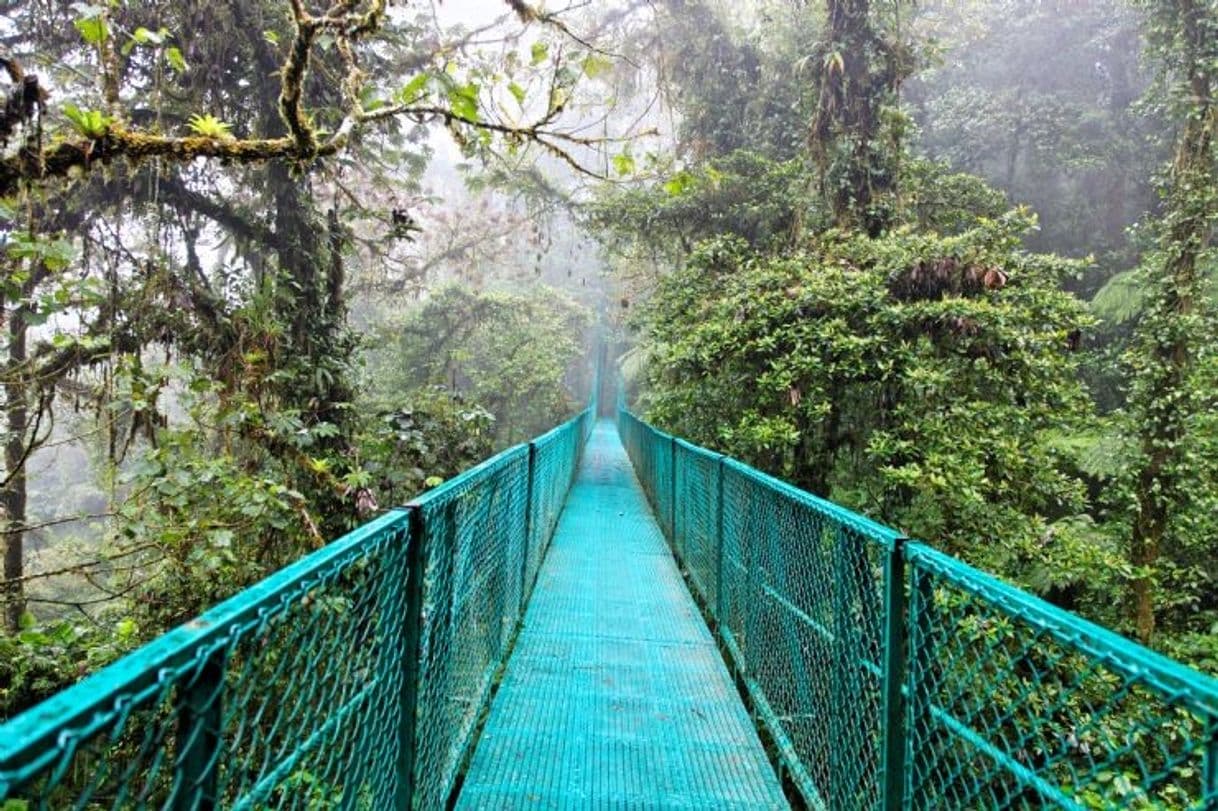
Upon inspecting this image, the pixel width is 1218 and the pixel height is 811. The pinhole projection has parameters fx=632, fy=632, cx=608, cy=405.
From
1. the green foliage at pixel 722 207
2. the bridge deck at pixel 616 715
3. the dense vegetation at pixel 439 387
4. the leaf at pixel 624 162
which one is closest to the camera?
the bridge deck at pixel 616 715

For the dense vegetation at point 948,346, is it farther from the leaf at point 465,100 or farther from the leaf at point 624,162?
the leaf at point 465,100

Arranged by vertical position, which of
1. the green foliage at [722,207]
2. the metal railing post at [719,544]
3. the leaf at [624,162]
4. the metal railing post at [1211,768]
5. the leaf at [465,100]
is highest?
the green foliage at [722,207]

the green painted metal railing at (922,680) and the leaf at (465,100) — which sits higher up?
the leaf at (465,100)

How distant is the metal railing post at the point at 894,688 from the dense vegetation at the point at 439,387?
2.24 meters

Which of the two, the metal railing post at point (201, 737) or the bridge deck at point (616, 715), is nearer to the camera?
the metal railing post at point (201, 737)

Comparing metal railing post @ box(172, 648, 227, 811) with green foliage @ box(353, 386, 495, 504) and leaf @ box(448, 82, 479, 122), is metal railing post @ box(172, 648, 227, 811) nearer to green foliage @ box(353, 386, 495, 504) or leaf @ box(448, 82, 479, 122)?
leaf @ box(448, 82, 479, 122)

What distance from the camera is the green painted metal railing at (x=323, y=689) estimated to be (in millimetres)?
700

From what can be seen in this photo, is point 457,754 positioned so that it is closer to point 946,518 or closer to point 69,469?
point 946,518

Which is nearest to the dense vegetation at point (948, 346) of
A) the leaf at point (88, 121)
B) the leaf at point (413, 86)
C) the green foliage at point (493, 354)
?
the leaf at point (413, 86)

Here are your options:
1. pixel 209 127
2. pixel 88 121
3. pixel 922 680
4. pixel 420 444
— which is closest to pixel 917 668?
pixel 922 680

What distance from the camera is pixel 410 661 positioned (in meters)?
1.75

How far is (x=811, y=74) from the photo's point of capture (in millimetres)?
7664

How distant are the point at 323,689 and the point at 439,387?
7155mm

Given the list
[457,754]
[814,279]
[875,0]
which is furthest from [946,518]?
[875,0]
